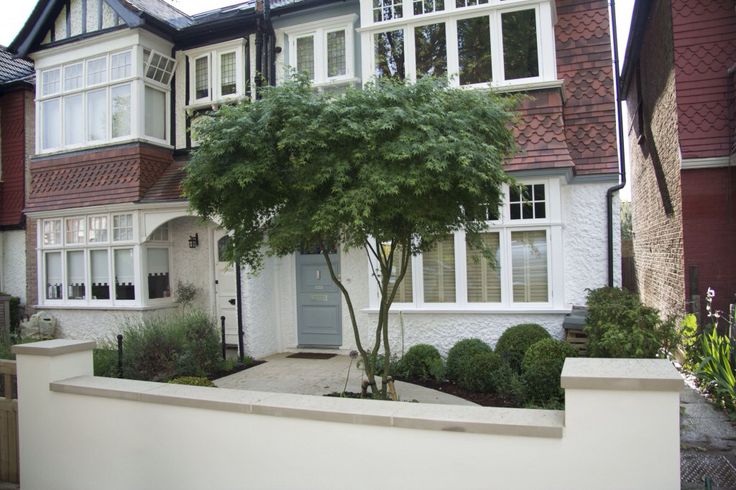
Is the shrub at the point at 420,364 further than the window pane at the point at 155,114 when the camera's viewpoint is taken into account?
No

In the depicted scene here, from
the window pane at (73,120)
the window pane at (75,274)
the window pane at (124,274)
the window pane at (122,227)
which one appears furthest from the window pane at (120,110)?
the window pane at (75,274)

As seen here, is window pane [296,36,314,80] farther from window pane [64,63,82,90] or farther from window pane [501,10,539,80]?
window pane [64,63,82,90]

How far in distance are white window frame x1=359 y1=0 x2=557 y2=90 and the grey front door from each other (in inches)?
139

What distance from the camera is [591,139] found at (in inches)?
345

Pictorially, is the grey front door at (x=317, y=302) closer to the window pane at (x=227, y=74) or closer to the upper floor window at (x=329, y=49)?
the upper floor window at (x=329, y=49)

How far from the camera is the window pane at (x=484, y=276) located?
8.56 metres

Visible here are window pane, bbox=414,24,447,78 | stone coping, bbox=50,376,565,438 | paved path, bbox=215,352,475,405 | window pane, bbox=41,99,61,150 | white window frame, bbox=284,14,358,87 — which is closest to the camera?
stone coping, bbox=50,376,565,438

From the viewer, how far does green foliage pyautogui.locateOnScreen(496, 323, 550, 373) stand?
725 cm

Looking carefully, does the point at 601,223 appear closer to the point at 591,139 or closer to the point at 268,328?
the point at 591,139

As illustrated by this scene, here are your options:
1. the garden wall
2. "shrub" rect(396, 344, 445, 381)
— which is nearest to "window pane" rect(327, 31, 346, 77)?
"shrub" rect(396, 344, 445, 381)

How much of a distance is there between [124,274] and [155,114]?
3.33 meters

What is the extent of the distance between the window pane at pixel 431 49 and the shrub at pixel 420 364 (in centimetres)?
443

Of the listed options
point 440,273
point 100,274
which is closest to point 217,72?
point 100,274

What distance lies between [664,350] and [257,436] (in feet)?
15.1
